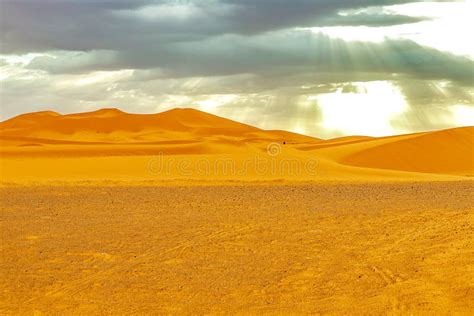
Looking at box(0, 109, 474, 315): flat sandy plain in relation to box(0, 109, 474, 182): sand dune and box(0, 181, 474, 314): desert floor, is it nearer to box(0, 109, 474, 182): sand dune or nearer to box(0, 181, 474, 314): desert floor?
box(0, 181, 474, 314): desert floor

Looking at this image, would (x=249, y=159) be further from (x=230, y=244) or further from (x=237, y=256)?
(x=237, y=256)

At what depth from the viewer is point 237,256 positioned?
1426 cm

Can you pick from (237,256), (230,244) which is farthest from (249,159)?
(237,256)

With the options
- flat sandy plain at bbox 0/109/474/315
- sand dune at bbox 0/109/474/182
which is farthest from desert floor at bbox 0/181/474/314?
sand dune at bbox 0/109/474/182

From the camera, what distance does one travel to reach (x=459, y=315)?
33.3ft

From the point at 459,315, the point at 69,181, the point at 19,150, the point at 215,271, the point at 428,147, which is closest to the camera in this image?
the point at 459,315

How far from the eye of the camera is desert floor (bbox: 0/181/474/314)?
11.0 m

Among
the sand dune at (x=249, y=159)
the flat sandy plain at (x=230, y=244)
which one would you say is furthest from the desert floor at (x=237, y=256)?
A: the sand dune at (x=249, y=159)

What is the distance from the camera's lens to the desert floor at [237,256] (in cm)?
1098

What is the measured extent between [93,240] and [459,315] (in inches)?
393

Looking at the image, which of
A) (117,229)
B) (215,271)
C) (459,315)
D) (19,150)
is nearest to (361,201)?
(117,229)

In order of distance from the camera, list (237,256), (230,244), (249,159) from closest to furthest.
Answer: (237,256), (230,244), (249,159)

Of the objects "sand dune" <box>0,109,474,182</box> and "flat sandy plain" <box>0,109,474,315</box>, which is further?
"sand dune" <box>0,109,474,182</box>

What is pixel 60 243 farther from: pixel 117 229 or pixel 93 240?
pixel 117 229
